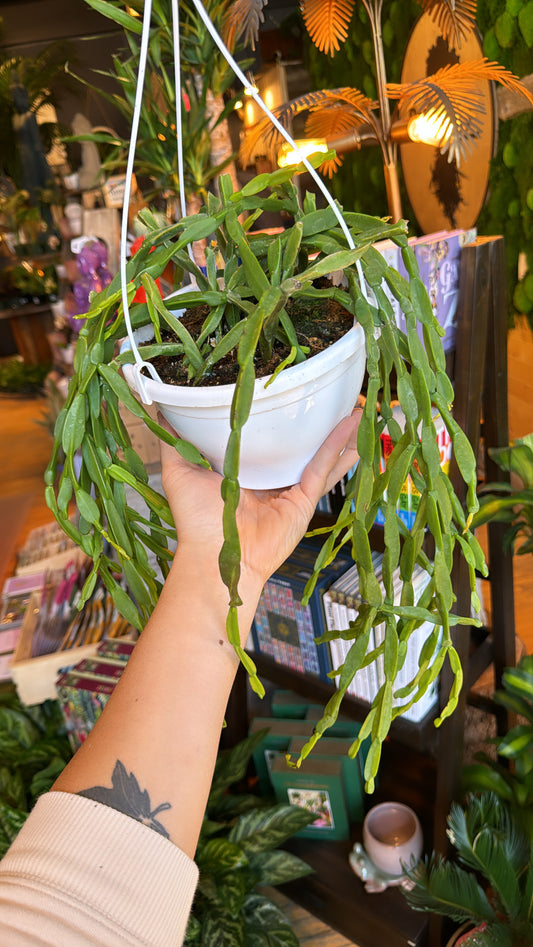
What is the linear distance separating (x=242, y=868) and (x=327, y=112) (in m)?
1.53

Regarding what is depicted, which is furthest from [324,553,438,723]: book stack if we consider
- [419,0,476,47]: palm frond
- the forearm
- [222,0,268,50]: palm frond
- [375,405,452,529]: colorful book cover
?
[419,0,476,47]: palm frond

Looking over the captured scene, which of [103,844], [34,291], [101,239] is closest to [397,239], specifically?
[103,844]

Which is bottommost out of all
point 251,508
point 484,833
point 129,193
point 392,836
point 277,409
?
point 392,836

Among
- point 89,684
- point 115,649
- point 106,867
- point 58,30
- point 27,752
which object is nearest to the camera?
point 106,867

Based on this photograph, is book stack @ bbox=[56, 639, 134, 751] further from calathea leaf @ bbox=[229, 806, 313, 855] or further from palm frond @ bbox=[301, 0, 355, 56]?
palm frond @ bbox=[301, 0, 355, 56]

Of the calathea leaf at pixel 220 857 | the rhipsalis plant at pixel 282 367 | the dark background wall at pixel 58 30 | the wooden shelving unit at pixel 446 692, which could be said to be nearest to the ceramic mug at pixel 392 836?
the wooden shelving unit at pixel 446 692

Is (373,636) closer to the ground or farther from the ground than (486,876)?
farther from the ground

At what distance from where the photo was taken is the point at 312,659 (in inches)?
51.0

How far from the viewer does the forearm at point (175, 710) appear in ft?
1.85

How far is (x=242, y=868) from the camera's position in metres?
1.42

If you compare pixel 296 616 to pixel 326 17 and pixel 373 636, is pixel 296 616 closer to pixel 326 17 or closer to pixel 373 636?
pixel 373 636

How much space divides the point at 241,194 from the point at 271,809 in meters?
1.32

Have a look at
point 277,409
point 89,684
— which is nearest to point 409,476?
point 277,409

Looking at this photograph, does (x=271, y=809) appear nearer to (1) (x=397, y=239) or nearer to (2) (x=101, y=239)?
(1) (x=397, y=239)
